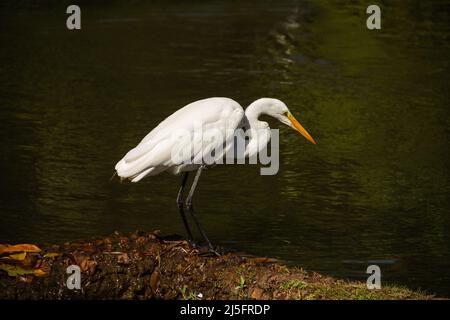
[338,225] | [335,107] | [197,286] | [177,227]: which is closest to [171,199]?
[177,227]

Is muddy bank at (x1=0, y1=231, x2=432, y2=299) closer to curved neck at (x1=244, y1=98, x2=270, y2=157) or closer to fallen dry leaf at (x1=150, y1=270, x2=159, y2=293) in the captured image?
fallen dry leaf at (x1=150, y1=270, x2=159, y2=293)

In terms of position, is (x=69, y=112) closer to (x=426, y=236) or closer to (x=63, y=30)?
(x=63, y=30)

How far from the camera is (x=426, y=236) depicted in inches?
333

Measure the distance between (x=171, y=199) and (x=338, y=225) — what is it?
177 cm

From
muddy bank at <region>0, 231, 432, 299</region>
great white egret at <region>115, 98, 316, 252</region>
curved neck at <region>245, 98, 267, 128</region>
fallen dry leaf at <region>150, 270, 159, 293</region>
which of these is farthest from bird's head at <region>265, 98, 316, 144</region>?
fallen dry leaf at <region>150, 270, 159, 293</region>

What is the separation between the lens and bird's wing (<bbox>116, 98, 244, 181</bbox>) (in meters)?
7.00

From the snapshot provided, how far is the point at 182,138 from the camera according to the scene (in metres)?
7.11

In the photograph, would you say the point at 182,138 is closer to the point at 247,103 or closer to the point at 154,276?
the point at 154,276

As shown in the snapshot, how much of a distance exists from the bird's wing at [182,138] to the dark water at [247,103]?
1321 millimetres

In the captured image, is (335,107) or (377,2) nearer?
(335,107)

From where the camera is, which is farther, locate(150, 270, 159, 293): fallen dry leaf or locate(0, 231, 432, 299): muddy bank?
locate(150, 270, 159, 293): fallen dry leaf

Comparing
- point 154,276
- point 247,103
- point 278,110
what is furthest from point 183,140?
point 247,103

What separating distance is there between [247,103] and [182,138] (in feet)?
18.1

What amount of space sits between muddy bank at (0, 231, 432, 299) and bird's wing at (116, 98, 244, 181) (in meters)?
0.61
